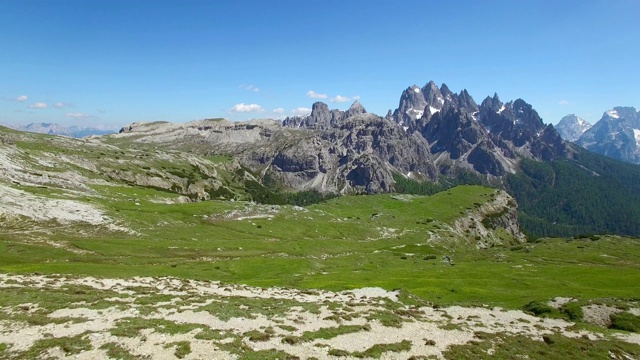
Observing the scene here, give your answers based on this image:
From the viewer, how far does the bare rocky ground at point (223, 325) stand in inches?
1070

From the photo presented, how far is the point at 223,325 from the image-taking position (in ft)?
109

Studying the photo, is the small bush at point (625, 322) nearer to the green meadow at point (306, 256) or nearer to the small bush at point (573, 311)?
the small bush at point (573, 311)

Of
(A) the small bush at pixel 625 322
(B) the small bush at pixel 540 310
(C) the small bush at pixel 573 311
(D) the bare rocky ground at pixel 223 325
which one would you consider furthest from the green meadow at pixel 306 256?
(D) the bare rocky ground at pixel 223 325

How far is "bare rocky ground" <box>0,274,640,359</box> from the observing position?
1070 inches

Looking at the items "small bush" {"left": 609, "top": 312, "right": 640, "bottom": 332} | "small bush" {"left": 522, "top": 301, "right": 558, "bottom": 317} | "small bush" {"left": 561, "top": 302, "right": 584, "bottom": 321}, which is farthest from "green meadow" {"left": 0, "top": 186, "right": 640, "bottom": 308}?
"small bush" {"left": 609, "top": 312, "right": 640, "bottom": 332}

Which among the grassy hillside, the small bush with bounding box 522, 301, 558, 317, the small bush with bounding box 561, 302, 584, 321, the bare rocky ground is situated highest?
the bare rocky ground

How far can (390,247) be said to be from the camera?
5591 inches

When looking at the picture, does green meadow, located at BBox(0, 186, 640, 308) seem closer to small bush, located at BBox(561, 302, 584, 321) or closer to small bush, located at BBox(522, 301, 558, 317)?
small bush, located at BBox(522, 301, 558, 317)

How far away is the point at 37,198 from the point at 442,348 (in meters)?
127

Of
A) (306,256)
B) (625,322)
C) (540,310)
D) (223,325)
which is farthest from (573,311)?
(306,256)

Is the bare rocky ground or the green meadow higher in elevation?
the bare rocky ground

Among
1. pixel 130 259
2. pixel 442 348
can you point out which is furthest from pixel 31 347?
pixel 130 259

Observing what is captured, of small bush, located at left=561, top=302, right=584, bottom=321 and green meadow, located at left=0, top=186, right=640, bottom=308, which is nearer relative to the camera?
small bush, located at left=561, top=302, right=584, bottom=321

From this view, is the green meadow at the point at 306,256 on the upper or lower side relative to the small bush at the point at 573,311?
lower
